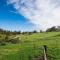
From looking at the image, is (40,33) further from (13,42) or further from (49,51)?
(49,51)

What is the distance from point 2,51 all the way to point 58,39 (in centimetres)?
557

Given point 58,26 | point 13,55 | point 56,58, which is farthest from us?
point 58,26

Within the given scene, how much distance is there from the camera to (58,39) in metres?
19.8

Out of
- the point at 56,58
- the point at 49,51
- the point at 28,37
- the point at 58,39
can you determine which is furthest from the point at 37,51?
the point at 28,37

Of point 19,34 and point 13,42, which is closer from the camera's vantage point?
point 13,42

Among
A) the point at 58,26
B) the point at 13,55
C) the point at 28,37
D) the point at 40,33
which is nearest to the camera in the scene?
the point at 13,55

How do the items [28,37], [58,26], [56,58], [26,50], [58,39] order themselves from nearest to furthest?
[56,58], [26,50], [58,39], [28,37], [58,26]

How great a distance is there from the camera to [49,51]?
15.7m

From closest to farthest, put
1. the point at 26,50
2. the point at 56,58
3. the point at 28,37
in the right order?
1. the point at 56,58
2. the point at 26,50
3. the point at 28,37

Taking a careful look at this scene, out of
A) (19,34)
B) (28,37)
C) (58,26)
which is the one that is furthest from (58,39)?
(58,26)

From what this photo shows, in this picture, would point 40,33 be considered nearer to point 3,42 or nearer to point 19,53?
point 3,42

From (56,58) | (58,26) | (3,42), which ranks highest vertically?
(58,26)

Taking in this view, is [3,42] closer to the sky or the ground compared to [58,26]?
closer to the ground

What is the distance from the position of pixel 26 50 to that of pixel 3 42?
4544mm
